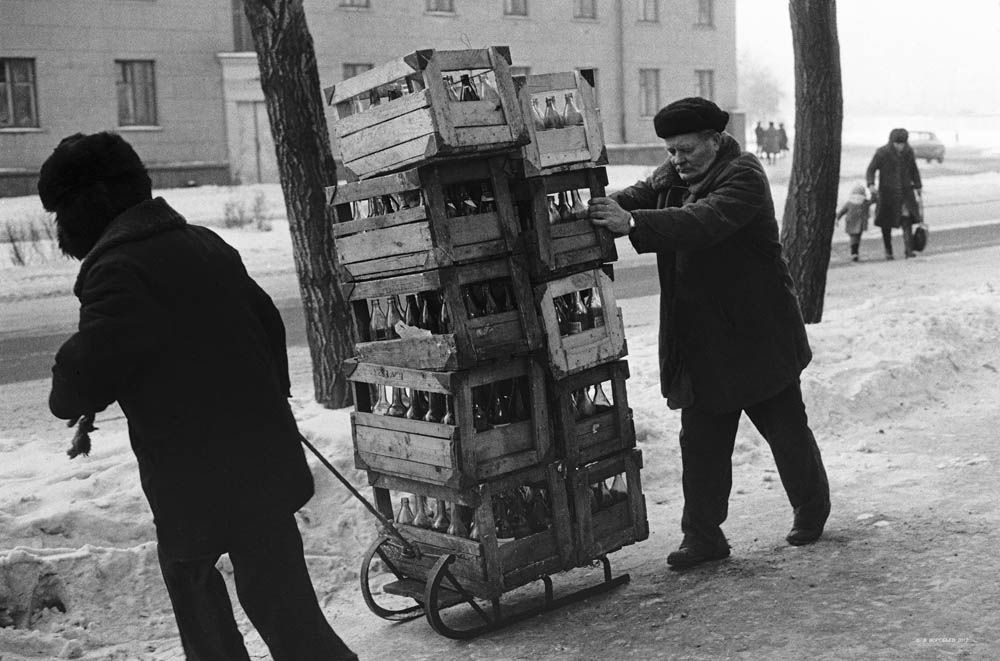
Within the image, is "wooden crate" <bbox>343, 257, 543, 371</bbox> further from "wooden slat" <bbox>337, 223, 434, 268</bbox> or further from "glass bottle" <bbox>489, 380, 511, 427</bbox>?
"glass bottle" <bbox>489, 380, 511, 427</bbox>

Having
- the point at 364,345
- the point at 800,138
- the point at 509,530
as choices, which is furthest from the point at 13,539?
the point at 800,138

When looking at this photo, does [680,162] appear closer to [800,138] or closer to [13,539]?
[13,539]

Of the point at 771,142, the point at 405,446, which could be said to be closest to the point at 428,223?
the point at 405,446

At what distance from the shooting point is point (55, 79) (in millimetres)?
29031

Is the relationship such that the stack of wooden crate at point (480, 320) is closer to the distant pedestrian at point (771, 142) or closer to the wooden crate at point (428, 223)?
the wooden crate at point (428, 223)

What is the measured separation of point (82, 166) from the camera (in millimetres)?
3330

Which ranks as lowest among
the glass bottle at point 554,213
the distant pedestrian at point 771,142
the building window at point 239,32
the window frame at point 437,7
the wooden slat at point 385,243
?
the wooden slat at point 385,243

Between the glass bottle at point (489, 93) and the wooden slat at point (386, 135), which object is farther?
the glass bottle at point (489, 93)

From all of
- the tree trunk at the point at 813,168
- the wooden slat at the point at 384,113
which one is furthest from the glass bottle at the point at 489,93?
the tree trunk at the point at 813,168

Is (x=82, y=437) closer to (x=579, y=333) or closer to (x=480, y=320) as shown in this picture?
(x=480, y=320)

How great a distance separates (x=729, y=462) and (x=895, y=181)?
12.7 meters

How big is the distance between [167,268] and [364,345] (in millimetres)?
1437

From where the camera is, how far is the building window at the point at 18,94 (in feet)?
94.1

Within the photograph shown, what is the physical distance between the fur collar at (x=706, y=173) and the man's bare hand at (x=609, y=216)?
0.51 metres
